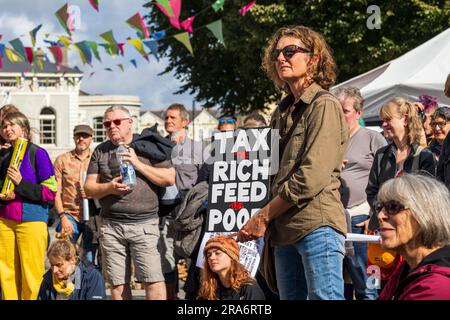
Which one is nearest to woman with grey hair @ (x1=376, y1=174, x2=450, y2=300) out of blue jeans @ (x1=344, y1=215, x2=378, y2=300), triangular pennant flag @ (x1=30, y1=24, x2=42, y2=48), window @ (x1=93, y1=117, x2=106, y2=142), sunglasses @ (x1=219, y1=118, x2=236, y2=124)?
blue jeans @ (x1=344, y1=215, x2=378, y2=300)

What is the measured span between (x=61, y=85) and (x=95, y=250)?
96.3 meters

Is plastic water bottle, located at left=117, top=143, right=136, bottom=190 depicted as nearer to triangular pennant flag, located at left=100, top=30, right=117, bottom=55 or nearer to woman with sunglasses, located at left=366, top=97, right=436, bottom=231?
woman with sunglasses, located at left=366, top=97, right=436, bottom=231

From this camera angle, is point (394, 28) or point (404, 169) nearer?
point (404, 169)

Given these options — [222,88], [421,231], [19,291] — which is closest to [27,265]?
[19,291]

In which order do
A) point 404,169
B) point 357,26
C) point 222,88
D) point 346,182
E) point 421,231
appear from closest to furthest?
point 421,231, point 404,169, point 346,182, point 357,26, point 222,88

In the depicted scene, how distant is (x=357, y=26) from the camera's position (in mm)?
23516

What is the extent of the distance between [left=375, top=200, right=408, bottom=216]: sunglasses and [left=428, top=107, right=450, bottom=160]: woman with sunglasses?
360 cm

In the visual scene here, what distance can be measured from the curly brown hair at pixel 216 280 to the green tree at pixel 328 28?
1791 centimetres

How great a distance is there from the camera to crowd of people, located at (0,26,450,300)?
3402 mm

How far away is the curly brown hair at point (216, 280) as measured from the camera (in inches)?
232

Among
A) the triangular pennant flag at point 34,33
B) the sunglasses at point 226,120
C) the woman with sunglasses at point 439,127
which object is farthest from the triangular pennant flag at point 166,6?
the woman with sunglasses at point 439,127

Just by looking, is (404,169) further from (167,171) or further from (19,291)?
(19,291)

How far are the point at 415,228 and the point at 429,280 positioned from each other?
261mm

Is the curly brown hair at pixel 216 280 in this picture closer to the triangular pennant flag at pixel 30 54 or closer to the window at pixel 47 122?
the triangular pennant flag at pixel 30 54
